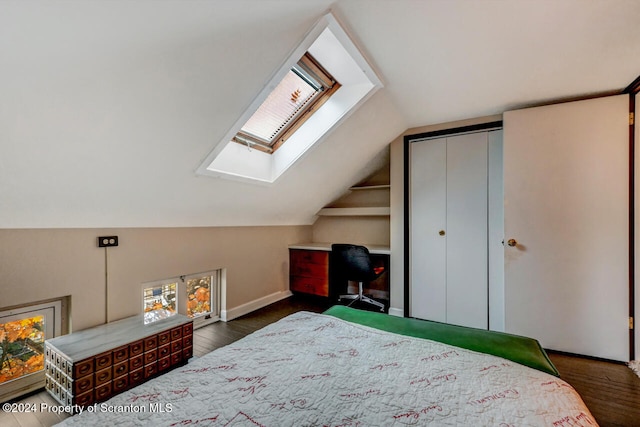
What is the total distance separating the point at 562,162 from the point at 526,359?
187cm

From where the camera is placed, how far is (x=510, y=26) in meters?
1.57

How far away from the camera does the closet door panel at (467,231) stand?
9.00ft

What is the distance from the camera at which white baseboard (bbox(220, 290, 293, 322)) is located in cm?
307

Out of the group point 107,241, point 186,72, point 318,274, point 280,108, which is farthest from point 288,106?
point 318,274

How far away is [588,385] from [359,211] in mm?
2619

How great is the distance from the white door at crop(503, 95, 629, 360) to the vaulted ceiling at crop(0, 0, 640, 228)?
0.94 feet

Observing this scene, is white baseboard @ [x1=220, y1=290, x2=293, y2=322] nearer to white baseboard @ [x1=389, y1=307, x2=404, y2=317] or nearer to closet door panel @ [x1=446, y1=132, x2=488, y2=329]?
white baseboard @ [x1=389, y1=307, x2=404, y2=317]

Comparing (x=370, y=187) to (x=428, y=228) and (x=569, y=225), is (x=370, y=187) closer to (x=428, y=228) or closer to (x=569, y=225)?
(x=428, y=228)

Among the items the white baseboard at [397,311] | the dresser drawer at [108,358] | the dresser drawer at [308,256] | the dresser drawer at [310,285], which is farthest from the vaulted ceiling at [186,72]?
the white baseboard at [397,311]

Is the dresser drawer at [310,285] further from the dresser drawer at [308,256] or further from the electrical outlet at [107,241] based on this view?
the electrical outlet at [107,241]

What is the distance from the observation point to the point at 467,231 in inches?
110

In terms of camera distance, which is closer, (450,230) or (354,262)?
(450,230)

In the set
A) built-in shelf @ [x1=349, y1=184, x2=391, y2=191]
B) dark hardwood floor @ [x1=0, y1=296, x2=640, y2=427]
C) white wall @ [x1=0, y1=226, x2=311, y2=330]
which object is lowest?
dark hardwood floor @ [x1=0, y1=296, x2=640, y2=427]

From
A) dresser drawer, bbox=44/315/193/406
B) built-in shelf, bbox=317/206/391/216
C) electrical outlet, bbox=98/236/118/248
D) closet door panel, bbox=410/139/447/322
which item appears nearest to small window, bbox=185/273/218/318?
dresser drawer, bbox=44/315/193/406
